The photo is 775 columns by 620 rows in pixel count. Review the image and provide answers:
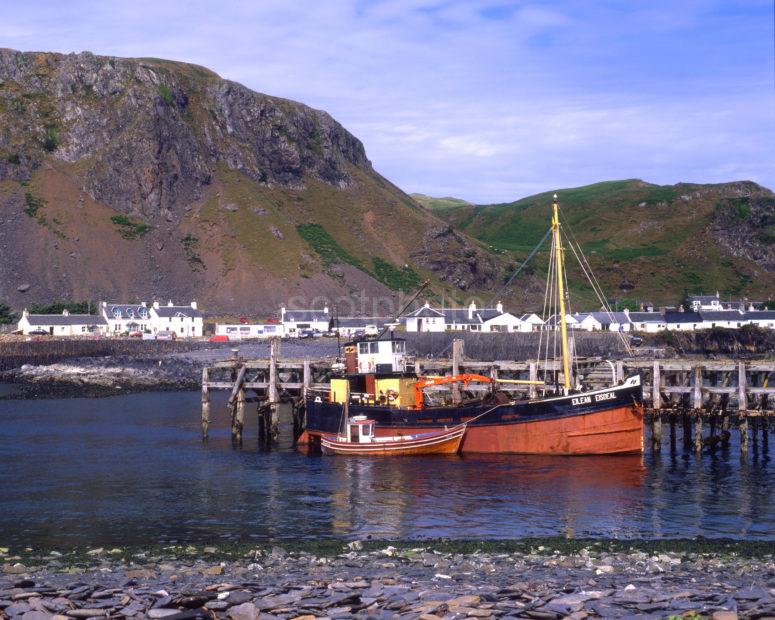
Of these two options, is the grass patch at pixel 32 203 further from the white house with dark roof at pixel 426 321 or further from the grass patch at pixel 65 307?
the white house with dark roof at pixel 426 321

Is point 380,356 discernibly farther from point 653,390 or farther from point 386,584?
point 386,584

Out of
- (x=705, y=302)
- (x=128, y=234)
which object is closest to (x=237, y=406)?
(x=128, y=234)

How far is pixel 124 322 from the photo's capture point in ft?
486

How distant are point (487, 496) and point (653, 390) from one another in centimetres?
1380

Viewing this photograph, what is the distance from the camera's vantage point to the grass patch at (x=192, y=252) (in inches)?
7200

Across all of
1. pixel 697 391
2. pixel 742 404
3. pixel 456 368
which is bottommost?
pixel 742 404

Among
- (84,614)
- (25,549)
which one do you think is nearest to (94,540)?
(25,549)

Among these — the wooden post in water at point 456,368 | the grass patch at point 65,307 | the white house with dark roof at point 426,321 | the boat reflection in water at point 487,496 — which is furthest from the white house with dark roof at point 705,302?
→ the boat reflection in water at point 487,496

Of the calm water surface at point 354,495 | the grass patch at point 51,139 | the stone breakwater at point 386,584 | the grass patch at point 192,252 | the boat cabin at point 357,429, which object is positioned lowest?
the calm water surface at point 354,495

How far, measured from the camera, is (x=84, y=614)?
682 inches

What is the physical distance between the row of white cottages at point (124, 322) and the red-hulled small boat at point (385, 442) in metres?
95.4

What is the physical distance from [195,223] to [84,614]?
182 m

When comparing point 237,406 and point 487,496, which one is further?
point 237,406

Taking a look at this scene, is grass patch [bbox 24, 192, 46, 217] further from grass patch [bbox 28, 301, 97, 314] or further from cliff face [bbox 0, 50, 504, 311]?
grass patch [bbox 28, 301, 97, 314]
